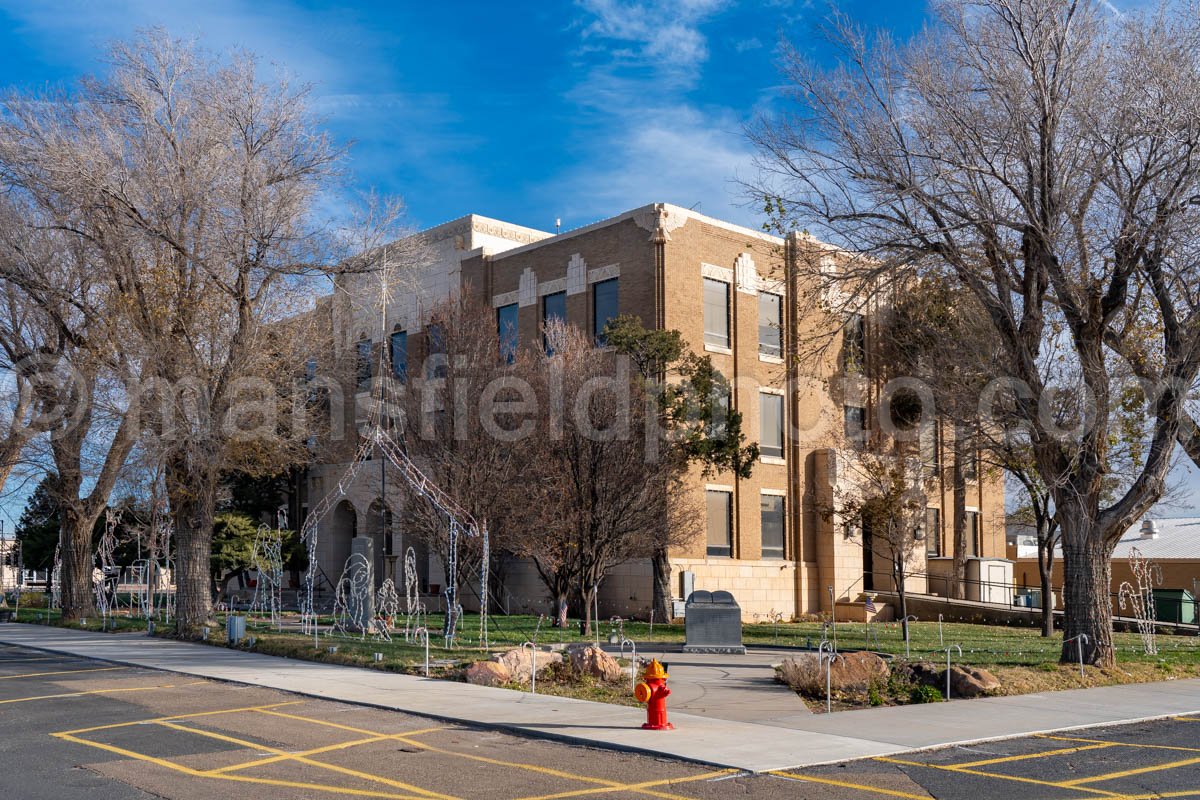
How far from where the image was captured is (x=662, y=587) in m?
32.5

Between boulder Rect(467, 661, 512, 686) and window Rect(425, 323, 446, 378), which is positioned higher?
window Rect(425, 323, 446, 378)

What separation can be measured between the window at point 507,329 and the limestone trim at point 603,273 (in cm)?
312

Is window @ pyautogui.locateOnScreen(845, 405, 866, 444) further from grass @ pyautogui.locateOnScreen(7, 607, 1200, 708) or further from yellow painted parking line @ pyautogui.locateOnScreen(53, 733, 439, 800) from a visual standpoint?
yellow painted parking line @ pyautogui.locateOnScreen(53, 733, 439, 800)

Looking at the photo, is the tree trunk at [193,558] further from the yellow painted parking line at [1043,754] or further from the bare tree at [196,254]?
the yellow painted parking line at [1043,754]

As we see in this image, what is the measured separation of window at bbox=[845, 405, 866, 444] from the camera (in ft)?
128

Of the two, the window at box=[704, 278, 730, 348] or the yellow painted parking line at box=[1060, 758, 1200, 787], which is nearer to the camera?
the yellow painted parking line at box=[1060, 758, 1200, 787]

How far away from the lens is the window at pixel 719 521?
35.5 metres

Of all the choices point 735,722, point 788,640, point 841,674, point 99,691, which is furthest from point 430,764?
point 788,640

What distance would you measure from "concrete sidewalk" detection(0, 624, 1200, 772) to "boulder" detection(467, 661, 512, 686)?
12.3 inches

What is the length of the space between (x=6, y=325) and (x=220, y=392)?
393 inches

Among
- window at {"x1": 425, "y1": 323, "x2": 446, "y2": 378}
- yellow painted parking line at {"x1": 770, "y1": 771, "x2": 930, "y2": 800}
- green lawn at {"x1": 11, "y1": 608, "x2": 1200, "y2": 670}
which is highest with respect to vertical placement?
window at {"x1": 425, "y1": 323, "x2": 446, "y2": 378}

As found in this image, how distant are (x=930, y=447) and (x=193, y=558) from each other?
85.0 ft

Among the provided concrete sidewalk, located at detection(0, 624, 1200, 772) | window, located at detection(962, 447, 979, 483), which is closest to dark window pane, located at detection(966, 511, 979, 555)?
A: window, located at detection(962, 447, 979, 483)

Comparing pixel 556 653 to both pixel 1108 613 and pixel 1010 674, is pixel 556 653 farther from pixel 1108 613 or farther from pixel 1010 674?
pixel 1108 613
